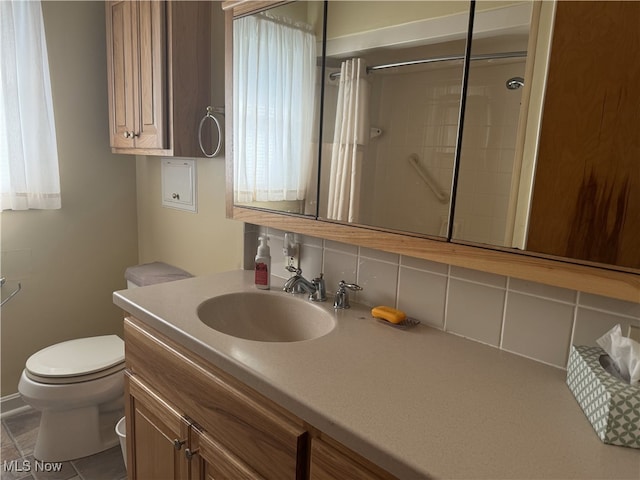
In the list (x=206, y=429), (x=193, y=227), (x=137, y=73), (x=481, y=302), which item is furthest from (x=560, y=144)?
(x=137, y=73)

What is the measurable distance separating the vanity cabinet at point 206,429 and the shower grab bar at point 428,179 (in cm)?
63

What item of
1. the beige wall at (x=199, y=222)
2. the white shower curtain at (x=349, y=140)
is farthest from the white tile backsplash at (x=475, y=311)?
the beige wall at (x=199, y=222)

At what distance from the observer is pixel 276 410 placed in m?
0.88

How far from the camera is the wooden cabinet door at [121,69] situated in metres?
1.91

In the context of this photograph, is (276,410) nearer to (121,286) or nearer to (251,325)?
(251,325)

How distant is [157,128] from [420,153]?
1.16 m

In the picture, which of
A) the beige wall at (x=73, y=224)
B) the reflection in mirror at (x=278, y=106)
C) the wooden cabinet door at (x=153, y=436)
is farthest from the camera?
the beige wall at (x=73, y=224)

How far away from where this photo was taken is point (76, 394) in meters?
1.73

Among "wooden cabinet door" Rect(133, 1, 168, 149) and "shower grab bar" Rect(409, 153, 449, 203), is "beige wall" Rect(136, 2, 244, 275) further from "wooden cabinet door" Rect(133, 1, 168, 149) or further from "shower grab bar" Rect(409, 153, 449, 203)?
"shower grab bar" Rect(409, 153, 449, 203)

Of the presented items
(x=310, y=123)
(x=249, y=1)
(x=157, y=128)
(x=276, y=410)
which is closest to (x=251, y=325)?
(x=276, y=410)

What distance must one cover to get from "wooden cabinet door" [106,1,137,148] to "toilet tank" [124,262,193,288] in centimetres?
61

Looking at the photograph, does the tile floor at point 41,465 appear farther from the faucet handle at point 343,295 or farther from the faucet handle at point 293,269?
the faucet handle at point 343,295

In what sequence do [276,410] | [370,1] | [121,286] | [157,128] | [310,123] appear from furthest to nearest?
[121,286] < [157,128] < [310,123] < [370,1] < [276,410]

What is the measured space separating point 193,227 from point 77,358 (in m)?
0.74
